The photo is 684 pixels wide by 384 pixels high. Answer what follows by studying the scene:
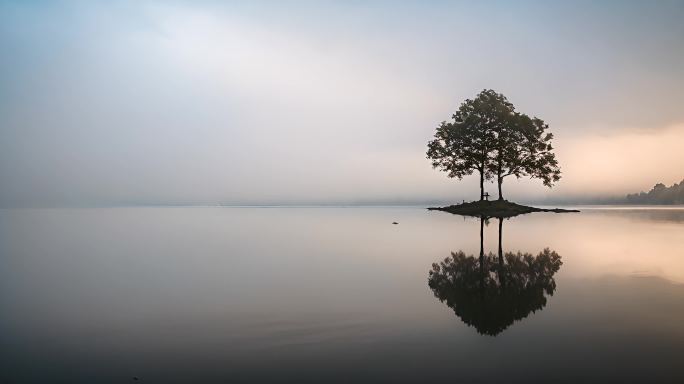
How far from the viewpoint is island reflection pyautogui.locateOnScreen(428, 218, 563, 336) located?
30.5ft

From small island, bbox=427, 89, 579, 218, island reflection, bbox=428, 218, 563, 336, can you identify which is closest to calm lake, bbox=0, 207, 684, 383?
island reflection, bbox=428, 218, 563, 336

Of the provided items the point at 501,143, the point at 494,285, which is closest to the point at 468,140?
the point at 501,143

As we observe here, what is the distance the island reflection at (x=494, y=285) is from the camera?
30.5ft

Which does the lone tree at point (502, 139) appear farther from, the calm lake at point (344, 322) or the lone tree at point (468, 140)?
the calm lake at point (344, 322)

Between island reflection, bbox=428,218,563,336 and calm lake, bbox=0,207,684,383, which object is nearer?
calm lake, bbox=0,207,684,383

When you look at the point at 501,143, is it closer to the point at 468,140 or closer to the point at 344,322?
the point at 468,140

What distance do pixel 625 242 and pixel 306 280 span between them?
21.9m

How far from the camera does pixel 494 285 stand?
12555 mm

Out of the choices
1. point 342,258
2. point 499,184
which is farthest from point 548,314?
point 499,184

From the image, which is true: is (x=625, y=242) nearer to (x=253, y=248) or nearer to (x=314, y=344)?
(x=253, y=248)

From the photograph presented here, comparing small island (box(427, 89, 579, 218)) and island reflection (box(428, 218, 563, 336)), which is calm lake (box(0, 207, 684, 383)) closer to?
island reflection (box(428, 218, 563, 336))

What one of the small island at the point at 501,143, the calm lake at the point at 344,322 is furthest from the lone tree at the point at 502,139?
the calm lake at the point at 344,322

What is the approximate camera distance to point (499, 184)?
6988cm

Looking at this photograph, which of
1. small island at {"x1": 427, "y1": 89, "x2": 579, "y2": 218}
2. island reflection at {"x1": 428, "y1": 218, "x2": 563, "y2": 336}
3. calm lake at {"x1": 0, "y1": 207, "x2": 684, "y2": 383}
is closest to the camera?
calm lake at {"x1": 0, "y1": 207, "x2": 684, "y2": 383}
